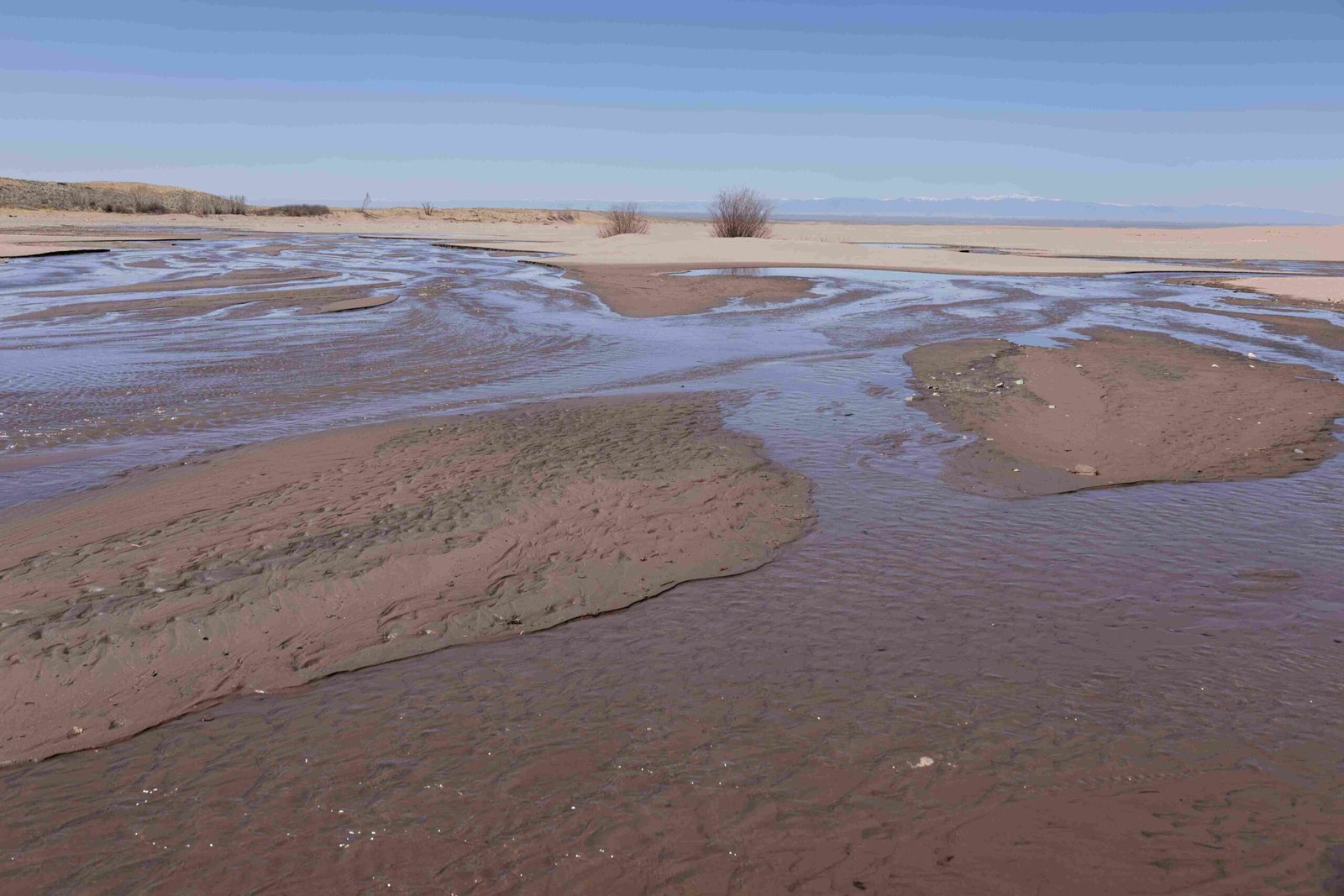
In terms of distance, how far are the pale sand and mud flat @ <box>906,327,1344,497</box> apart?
9.49 m

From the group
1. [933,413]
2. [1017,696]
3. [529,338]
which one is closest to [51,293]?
[529,338]

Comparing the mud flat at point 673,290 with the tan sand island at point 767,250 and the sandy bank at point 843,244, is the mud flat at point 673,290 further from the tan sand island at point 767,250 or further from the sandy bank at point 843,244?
the sandy bank at point 843,244

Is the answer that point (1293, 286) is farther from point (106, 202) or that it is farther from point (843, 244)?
point (106, 202)

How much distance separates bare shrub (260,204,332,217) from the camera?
77400mm

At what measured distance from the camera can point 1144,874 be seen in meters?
3.05

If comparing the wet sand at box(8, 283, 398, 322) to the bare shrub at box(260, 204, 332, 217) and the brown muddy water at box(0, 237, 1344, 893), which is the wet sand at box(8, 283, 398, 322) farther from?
the bare shrub at box(260, 204, 332, 217)

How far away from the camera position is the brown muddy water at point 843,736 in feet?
10.3

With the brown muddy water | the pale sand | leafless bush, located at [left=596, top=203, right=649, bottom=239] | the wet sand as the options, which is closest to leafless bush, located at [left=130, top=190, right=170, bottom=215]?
leafless bush, located at [left=596, top=203, right=649, bottom=239]

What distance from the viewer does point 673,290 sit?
21.9 metres

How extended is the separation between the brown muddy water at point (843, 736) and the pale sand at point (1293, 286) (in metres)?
15.7

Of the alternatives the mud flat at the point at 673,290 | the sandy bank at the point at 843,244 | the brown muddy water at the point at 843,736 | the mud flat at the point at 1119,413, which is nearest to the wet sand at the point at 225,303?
the mud flat at the point at 673,290

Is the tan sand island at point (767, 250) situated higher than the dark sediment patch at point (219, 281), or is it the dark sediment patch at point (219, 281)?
the tan sand island at point (767, 250)

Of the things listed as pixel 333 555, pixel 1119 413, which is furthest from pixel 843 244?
pixel 333 555

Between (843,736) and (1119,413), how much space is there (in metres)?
7.01
